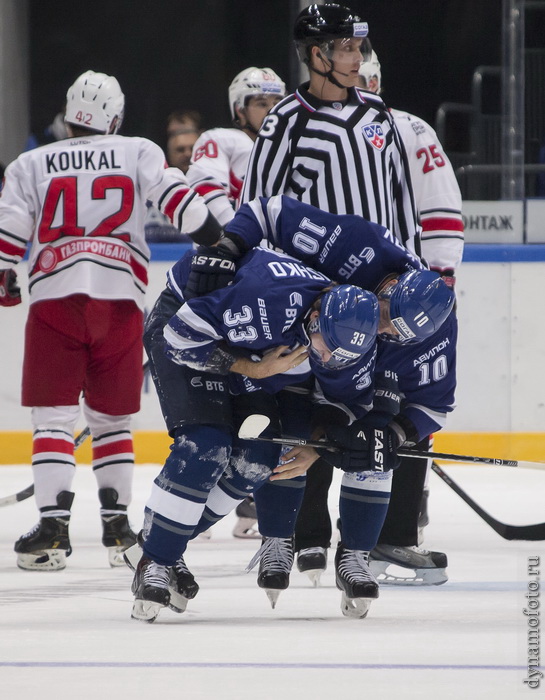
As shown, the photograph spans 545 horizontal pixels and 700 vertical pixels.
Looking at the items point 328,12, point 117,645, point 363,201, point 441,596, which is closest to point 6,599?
point 117,645

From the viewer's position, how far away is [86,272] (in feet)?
11.8

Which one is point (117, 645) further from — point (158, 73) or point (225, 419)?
point (158, 73)

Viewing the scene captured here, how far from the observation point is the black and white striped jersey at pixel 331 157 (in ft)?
10.1

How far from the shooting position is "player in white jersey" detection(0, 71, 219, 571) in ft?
11.8

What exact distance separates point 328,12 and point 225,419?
1.04 m

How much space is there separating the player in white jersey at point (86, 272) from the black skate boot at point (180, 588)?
872 mm

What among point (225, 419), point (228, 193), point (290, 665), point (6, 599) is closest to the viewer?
point (290, 665)

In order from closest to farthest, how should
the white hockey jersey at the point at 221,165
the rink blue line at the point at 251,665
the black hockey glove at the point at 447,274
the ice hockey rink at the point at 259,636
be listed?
the ice hockey rink at the point at 259,636 → the rink blue line at the point at 251,665 → the black hockey glove at the point at 447,274 → the white hockey jersey at the point at 221,165

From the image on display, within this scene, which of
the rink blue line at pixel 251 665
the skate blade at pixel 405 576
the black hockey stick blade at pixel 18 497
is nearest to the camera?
the rink blue line at pixel 251 665

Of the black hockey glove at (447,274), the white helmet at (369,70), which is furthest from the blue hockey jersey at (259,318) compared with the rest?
the white helmet at (369,70)

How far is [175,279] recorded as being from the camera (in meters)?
2.76

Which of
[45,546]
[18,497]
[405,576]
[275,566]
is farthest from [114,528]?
[275,566]

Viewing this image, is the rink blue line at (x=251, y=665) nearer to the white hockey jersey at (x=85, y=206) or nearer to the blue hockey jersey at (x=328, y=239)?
the blue hockey jersey at (x=328, y=239)

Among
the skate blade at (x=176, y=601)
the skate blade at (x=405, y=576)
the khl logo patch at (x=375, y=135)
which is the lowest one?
the skate blade at (x=405, y=576)
